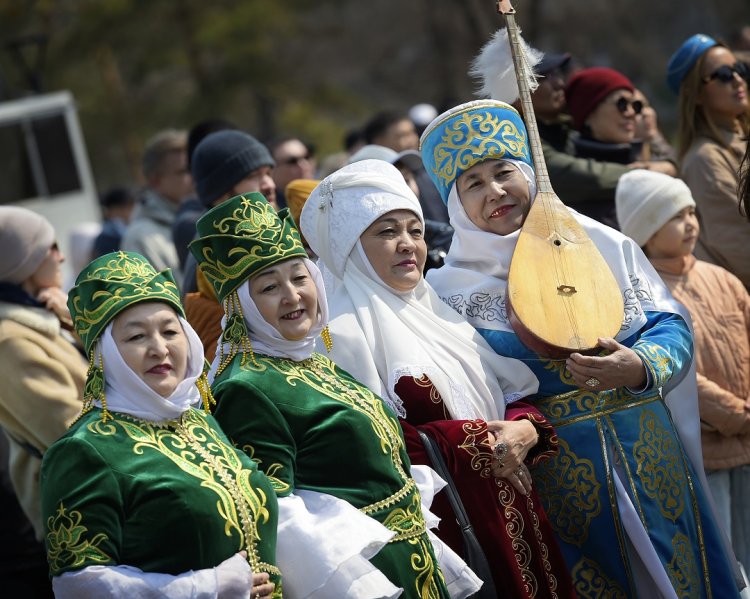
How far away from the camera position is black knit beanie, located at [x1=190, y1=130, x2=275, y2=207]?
5652 mm

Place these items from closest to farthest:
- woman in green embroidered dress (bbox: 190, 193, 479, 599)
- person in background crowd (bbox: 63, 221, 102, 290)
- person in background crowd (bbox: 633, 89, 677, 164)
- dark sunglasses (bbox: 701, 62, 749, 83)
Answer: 1. woman in green embroidered dress (bbox: 190, 193, 479, 599)
2. dark sunglasses (bbox: 701, 62, 749, 83)
3. person in background crowd (bbox: 633, 89, 677, 164)
4. person in background crowd (bbox: 63, 221, 102, 290)

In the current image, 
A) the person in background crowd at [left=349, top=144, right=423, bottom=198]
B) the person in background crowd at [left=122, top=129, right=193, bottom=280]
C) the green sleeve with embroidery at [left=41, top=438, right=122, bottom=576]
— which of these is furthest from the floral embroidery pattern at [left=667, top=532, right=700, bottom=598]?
the person in background crowd at [left=122, top=129, right=193, bottom=280]

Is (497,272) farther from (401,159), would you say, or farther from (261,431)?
(401,159)

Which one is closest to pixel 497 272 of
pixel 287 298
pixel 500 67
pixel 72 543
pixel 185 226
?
pixel 500 67

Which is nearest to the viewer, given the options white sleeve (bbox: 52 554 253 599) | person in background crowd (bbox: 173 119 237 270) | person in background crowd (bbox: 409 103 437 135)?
white sleeve (bbox: 52 554 253 599)

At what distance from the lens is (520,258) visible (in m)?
4.56

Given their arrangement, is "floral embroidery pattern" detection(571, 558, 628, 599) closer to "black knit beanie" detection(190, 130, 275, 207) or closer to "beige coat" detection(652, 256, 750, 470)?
"beige coat" detection(652, 256, 750, 470)

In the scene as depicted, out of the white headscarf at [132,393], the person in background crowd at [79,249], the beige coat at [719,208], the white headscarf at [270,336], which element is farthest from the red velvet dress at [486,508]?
the person in background crowd at [79,249]

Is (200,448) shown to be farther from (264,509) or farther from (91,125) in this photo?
(91,125)

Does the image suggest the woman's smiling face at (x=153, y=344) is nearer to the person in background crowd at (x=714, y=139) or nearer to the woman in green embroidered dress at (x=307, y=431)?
the woman in green embroidered dress at (x=307, y=431)

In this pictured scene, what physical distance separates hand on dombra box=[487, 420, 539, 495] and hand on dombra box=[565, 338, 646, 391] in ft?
0.87

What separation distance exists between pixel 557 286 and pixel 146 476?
1.73 meters

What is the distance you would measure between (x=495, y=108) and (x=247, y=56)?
1872 cm

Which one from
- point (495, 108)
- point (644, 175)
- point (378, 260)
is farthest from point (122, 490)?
point (644, 175)
